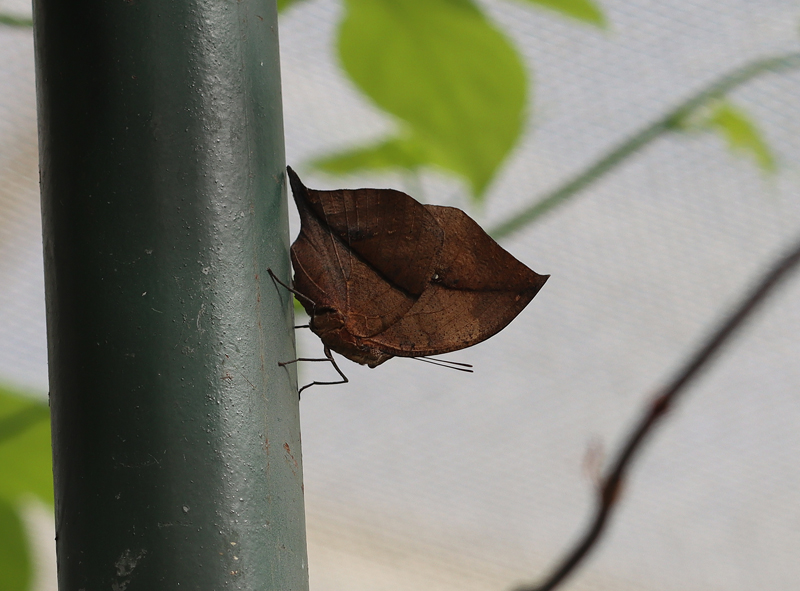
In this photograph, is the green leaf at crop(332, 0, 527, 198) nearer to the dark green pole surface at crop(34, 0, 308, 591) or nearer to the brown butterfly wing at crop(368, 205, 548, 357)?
the brown butterfly wing at crop(368, 205, 548, 357)

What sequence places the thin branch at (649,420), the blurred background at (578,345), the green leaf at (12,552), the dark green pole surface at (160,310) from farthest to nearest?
the blurred background at (578,345)
the green leaf at (12,552)
the thin branch at (649,420)
the dark green pole surface at (160,310)

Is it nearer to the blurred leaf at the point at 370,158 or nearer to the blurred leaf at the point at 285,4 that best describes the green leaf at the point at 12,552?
the blurred leaf at the point at 370,158

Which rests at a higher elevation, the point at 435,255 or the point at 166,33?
the point at 166,33

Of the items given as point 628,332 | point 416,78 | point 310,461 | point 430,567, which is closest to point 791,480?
point 628,332

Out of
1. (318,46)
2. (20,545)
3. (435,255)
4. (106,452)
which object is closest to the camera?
(106,452)

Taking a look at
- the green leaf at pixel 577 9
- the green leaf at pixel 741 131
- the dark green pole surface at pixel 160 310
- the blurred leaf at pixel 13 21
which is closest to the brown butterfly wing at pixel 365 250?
the dark green pole surface at pixel 160 310

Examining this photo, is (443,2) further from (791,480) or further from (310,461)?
(791,480)
